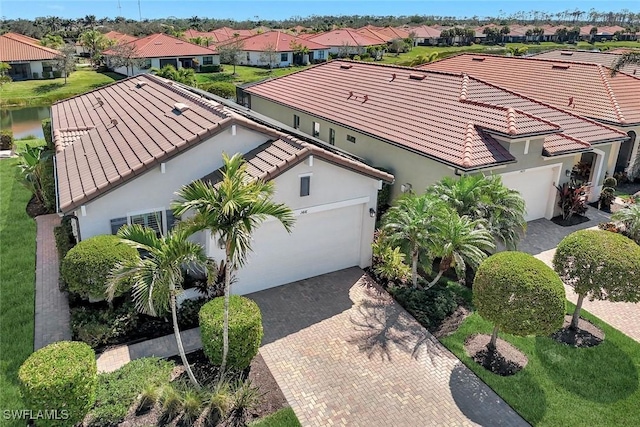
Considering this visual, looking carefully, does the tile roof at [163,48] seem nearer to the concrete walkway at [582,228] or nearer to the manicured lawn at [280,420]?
the concrete walkway at [582,228]

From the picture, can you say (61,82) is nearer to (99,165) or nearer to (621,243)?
(99,165)

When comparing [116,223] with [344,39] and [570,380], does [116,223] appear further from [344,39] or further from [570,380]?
[344,39]

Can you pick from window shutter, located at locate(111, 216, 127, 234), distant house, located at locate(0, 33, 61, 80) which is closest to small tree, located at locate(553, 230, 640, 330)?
window shutter, located at locate(111, 216, 127, 234)

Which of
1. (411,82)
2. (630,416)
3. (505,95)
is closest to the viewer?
(630,416)

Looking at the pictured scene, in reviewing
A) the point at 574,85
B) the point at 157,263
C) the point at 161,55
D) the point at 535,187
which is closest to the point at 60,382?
the point at 157,263

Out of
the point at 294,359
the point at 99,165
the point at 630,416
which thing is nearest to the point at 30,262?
the point at 99,165

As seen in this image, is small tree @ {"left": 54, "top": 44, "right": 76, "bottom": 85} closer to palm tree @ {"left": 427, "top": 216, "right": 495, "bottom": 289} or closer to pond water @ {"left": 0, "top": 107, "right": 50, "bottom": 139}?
pond water @ {"left": 0, "top": 107, "right": 50, "bottom": 139}
